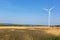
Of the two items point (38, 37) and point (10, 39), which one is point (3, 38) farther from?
A: point (38, 37)

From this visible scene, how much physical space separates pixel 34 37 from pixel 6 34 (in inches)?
130

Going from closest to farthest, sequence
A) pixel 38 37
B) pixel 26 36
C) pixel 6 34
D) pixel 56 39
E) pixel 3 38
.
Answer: pixel 3 38, pixel 6 34, pixel 26 36, pixel 38 37, pixel 56 39

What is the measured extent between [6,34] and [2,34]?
17.4 inches

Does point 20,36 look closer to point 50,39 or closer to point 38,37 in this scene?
point 38,37

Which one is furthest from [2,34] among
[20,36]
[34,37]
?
[34,37]

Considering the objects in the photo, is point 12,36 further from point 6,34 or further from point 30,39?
point 30,39

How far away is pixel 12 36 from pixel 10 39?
68 cm

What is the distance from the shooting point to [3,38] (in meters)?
15.8

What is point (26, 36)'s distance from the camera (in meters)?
18.0

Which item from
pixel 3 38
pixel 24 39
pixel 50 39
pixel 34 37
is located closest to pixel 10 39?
pixel 3 38

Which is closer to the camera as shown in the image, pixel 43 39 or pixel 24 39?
pixel 24 39

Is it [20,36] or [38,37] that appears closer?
[20,36]

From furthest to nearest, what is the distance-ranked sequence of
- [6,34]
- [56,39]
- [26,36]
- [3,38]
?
[56,39]
[26,36]
[6,34]
[3,38]

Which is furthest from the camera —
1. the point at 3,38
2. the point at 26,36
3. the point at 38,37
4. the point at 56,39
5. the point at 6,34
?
the point at 56,39
